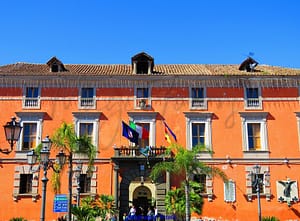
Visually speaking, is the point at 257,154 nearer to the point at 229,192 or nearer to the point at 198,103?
the point at 229,192

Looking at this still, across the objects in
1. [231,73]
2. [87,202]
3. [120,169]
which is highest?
[231,73]

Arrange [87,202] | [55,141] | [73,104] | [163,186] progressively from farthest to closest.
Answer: [73,104], [163,186], [87,202], [55,141]

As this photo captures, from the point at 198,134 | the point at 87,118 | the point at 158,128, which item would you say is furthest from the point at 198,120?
the point at 87,118

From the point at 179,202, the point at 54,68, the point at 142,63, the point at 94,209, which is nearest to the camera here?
the point at 94,209

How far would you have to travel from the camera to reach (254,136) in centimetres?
2577

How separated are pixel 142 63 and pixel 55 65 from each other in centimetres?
628

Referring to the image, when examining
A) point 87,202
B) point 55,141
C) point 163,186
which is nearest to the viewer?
point 55,141

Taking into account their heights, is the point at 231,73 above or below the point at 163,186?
above

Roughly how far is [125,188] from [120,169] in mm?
1259

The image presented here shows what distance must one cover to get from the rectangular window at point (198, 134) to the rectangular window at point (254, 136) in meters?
3.12

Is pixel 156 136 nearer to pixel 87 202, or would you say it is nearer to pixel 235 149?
pixel 235 149

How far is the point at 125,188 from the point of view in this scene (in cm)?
2453

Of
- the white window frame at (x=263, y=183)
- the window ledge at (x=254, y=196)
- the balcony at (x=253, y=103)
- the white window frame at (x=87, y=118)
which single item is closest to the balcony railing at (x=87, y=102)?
the white window frame at (x=87, y=118)

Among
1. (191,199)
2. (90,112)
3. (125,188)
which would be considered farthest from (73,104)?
(191,199)
